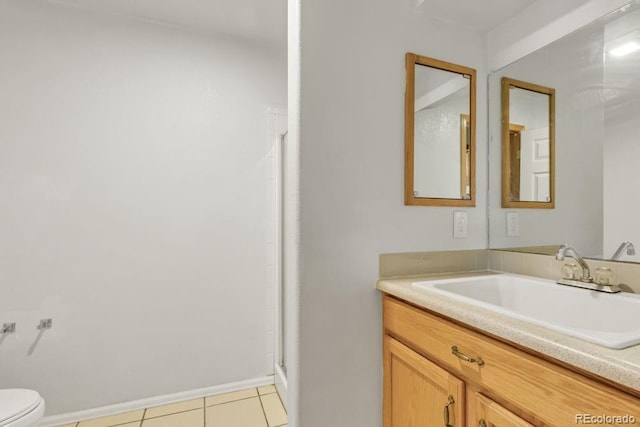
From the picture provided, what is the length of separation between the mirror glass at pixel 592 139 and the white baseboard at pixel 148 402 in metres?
1.84

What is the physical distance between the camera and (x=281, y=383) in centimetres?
200

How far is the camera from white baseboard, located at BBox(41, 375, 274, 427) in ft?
5.80

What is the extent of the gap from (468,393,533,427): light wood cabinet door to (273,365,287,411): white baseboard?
1.32 metres

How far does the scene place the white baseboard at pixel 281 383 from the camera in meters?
1.92

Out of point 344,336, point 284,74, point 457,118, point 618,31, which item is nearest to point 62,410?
point 344,336

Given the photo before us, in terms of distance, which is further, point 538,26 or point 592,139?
point 538,26

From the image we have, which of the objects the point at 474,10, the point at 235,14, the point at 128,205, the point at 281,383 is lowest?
the point at 281,383

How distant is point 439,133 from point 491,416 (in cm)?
111

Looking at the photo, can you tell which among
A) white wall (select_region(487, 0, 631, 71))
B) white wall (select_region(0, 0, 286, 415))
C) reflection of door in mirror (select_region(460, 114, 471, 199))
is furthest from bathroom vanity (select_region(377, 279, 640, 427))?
white wall (select_region(0, 0, 286, 415))

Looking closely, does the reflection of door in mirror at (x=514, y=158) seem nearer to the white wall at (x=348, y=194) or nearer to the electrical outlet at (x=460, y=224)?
the electrical outlet at (x=460, y=224)

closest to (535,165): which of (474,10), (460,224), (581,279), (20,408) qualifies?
(460,224)

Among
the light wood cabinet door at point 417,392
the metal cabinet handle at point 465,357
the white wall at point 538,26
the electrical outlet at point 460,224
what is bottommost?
the light wood cabinet door at point 417,392

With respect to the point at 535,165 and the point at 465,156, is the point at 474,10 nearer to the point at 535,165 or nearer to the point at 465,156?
the point at 465,156

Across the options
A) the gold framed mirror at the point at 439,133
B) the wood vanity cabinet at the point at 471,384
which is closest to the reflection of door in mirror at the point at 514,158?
the gold framed mirror at the point at 439,133
